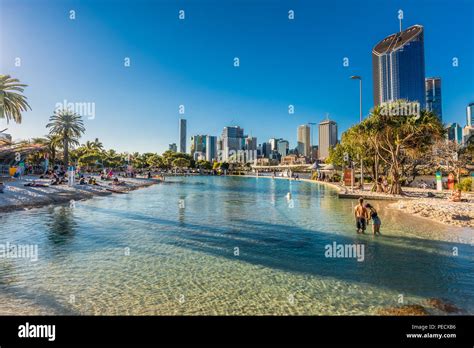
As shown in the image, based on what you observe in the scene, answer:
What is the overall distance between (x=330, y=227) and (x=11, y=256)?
15905mm

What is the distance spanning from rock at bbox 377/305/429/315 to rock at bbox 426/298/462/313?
1.35 feet

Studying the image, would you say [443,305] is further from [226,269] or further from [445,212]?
[445,212]

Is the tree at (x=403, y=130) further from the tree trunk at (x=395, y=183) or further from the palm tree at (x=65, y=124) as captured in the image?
the palm tree at (x=65, y=124)

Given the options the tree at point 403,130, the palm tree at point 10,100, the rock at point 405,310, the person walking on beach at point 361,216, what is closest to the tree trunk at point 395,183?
the tree at point 403,130

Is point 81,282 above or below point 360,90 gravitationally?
below

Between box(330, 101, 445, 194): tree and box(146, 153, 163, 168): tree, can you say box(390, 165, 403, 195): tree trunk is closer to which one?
box(330, 101, 445, 194): tree

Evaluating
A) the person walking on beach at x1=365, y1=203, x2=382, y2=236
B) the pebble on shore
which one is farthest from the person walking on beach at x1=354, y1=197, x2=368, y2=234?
the pebble on shore

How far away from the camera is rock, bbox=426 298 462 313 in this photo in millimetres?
6555

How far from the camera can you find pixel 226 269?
9.45 metres

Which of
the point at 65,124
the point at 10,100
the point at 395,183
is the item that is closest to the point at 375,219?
the point at 395,183

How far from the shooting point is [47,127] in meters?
61.7
